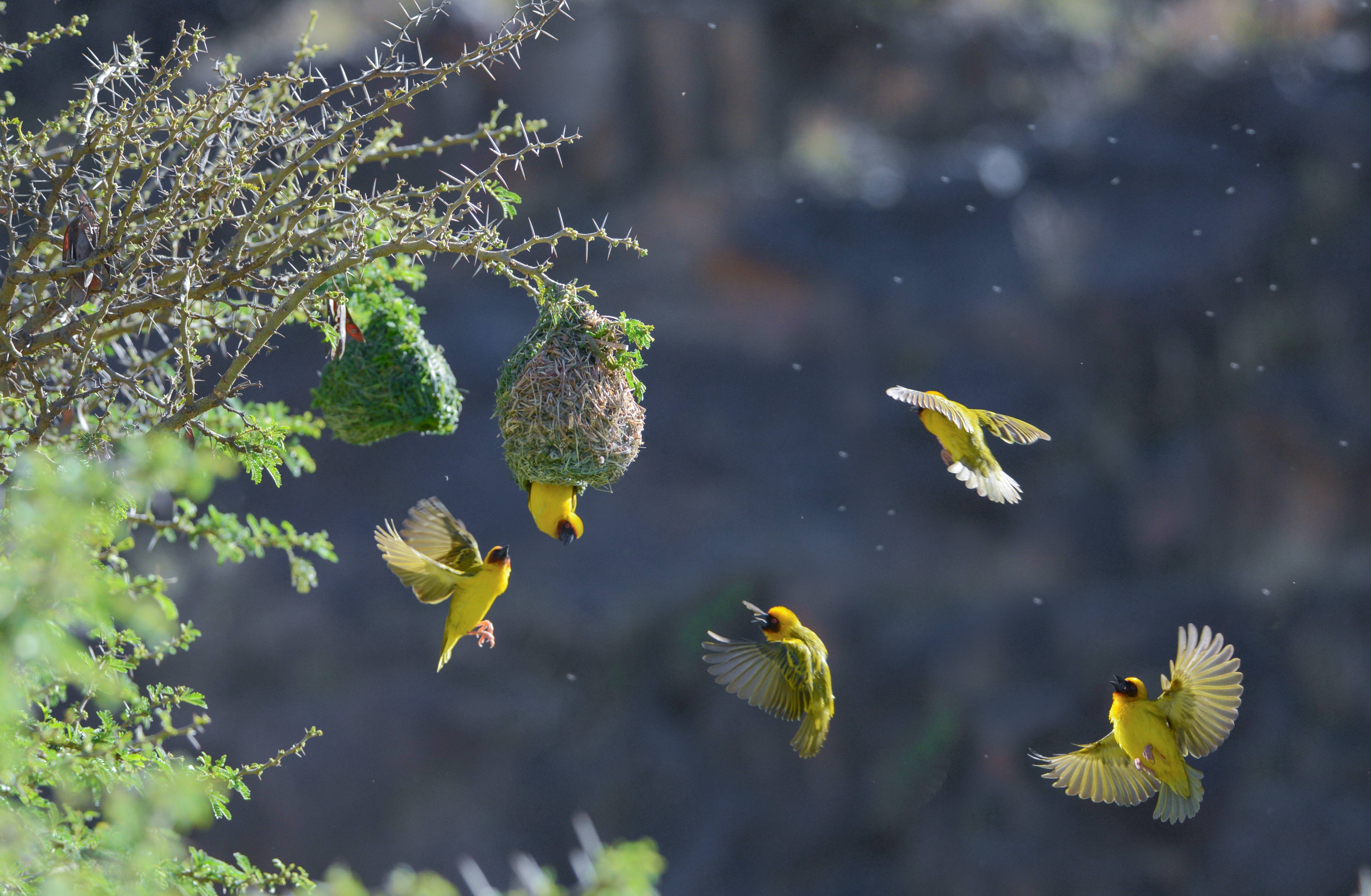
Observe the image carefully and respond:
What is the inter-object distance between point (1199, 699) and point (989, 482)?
0.89 metres

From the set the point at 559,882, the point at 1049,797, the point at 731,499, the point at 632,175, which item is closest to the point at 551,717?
the point at 559,882

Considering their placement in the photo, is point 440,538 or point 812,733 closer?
point 440,538

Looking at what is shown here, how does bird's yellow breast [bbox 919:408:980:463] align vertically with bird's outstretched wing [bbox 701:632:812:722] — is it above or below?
above

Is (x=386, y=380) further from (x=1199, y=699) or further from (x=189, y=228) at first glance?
(x=1199, y=699)

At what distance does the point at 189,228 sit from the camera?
277 cm

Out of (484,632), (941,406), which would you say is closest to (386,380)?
(484,632)

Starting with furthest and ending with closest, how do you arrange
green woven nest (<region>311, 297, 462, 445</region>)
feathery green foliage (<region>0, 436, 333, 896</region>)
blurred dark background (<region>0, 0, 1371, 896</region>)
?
blurred dark background (<region>0, 0, 1371, 896</region>) < green woven nest (<region>311, 297, 462, 445</region>) < feathery green foliage (<region>0, 436, 333, 896</region>)

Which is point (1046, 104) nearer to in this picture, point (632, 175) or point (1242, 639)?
point (632, 175)

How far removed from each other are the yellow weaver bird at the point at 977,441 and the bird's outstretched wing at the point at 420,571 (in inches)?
55.1

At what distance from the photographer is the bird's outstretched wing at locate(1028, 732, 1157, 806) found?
11.3 feet

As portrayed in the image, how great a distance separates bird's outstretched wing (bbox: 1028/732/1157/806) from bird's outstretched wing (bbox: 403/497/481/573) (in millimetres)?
1901

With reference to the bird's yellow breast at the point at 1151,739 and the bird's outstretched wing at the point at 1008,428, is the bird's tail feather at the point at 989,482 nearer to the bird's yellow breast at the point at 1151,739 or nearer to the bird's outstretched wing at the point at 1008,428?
the bird's outstretched wing at the point at 1008,428

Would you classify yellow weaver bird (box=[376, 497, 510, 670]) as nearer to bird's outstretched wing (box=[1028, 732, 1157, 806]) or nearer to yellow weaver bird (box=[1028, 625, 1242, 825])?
yellow weaver bird (box=[1028, 625, 1242, 825])

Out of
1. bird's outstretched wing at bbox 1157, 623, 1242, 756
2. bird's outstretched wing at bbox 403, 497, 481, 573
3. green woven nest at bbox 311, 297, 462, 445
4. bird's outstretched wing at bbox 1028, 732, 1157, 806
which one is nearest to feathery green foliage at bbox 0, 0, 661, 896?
green woven nest at bbox 311, 297, 462, 445
